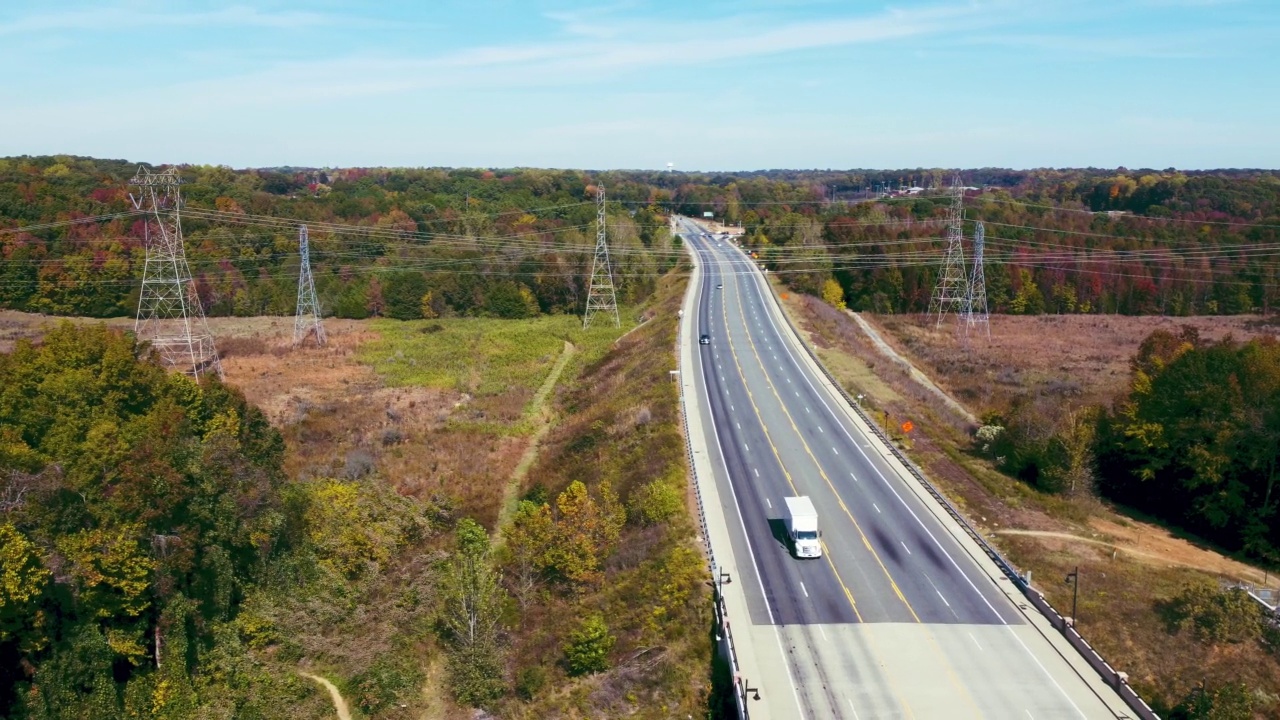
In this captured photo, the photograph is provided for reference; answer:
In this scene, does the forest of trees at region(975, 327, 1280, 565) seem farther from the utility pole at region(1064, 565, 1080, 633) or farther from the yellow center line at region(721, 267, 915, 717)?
the yellow center line at region(721, 267, 915, 717)

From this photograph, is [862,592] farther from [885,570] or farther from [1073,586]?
[1073,586]

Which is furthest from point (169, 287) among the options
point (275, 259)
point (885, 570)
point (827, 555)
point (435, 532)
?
point (885, 570)

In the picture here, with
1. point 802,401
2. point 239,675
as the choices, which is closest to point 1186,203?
point 802,401

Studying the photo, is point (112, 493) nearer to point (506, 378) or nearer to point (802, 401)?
point (802, 401)

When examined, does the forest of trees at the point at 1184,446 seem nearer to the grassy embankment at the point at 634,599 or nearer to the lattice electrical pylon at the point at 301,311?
the grassy embankment at the point at 634,599

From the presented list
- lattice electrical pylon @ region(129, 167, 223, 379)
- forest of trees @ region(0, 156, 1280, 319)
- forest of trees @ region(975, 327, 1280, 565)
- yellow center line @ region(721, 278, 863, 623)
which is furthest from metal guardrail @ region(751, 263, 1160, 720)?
forest of trees @ region(0, 156, 1280, 319)

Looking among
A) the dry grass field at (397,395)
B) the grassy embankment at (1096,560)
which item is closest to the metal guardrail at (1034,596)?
the grassy embankment at (1096,560)
